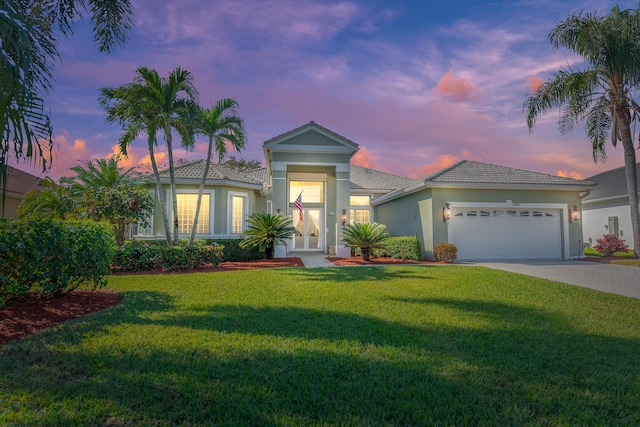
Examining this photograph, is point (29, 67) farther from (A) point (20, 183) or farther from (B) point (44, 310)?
(A) point (20, 183)

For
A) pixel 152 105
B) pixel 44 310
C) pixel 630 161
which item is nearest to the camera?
pixel 44 310

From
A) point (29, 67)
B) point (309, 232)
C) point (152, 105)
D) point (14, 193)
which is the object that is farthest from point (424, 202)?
point (14, 193)

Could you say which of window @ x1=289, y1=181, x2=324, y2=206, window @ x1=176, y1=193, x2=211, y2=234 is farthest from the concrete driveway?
window @ x1=176, y1=193, x2=211, y2=234

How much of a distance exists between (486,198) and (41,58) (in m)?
15.4

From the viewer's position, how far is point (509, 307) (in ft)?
20.5

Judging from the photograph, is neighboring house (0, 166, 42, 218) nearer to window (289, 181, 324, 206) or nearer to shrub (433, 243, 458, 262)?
window (289, 181, 324, 206)

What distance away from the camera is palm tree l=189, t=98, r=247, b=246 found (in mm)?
13133

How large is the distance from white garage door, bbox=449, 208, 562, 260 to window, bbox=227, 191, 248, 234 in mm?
10006

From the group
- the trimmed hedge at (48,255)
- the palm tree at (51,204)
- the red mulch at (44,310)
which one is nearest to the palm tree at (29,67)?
the trimmed hedge at (48,255)

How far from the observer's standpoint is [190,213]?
52.8ft

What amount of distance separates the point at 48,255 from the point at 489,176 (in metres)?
16.0

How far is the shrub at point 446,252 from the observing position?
541 inches

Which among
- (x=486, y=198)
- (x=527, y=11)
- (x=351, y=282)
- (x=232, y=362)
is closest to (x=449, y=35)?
(x=527, y=11)

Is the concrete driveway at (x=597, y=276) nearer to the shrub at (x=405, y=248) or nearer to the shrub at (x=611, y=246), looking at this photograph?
the shrub at (x=405, y=248)
